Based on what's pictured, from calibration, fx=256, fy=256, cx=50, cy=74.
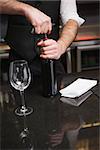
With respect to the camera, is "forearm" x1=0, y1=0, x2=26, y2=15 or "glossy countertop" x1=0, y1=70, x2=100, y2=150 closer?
"glossy countertop" x1=0, y1=70, x2=100, y2=150

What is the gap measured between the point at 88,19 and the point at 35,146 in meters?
2.19

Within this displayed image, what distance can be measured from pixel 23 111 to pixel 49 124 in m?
0.15

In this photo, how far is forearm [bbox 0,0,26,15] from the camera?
3.99 feet

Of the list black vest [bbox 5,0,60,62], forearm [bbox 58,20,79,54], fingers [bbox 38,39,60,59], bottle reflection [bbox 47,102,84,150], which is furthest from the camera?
black vest [bbox 5,0,60,62]

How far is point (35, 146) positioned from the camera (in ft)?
2.67

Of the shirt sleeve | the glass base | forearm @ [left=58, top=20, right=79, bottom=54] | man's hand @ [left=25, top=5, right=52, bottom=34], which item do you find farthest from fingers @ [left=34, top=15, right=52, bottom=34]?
the shirt sleeve

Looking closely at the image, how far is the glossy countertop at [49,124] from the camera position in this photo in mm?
822

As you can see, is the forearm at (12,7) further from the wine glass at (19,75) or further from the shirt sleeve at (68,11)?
the shirt sleeve at (68,11)

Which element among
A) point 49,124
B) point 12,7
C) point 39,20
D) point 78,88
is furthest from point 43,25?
point 49,124

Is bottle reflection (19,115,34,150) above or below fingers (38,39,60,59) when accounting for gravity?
below

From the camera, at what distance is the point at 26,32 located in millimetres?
1635

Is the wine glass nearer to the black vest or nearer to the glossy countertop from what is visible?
the glossy countertop

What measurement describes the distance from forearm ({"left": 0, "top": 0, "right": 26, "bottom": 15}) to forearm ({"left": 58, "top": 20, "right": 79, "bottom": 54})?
289 millimetres

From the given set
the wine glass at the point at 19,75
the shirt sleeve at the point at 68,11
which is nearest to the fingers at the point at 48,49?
the wine glass at the point at 19,75
